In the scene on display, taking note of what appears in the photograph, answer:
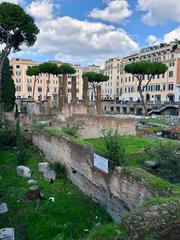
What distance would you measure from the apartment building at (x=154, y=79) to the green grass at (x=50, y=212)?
47310 millimetres

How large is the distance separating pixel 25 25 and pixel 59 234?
23.6 m

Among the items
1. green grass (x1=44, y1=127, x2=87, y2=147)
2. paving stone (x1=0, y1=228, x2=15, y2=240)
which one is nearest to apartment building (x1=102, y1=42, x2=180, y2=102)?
green grass (x1=44, y1=127, x2=87, y2=147)

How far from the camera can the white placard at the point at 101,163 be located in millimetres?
8531

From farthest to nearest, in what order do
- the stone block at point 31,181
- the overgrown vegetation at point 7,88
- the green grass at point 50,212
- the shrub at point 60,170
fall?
1. the overgrown vegetation at point 7,88
2. the shrub at point 60,170
3. the stone block at point 31,181
4. the green grass at point 50,212

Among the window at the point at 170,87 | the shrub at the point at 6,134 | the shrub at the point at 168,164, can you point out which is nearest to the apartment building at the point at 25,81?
the window at the point at 170,87

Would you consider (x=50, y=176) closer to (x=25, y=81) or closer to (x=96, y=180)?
(x=96, y=180)

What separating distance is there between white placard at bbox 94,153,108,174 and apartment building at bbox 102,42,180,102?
47.6 metres

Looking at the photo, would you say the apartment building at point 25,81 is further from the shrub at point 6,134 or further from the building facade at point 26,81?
the shrub at point 6,134

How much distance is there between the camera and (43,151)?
15875 mm

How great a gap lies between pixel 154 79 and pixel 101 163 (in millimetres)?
54241

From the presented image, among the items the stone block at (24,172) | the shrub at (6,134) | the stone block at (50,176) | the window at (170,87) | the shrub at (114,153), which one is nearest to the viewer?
the shrub at (114,153)

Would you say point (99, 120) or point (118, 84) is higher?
point (118, 84)

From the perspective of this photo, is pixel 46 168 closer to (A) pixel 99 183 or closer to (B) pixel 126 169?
(A) pixel 99 183

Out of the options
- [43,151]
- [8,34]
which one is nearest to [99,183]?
[43,151]
